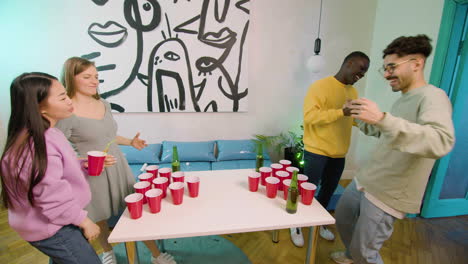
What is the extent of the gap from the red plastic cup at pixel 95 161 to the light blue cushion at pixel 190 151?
1.46 m

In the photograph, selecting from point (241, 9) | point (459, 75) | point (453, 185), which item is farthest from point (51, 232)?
point (453, 185)

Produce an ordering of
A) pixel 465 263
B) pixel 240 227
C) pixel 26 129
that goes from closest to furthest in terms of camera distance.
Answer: pixel 26 129 → pixel 240 227 → pixel 465 263

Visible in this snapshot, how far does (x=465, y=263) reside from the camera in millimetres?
1704

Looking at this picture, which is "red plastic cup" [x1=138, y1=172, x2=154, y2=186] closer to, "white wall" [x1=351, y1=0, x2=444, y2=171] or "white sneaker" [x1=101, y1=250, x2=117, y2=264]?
"white sneaker" [x1=101, y1=250, x2=117, y2=264]

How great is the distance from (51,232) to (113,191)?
1.38ft

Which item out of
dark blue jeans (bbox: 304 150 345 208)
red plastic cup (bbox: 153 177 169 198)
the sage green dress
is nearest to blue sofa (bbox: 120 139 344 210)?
dark blue jeans (bbox: 304 150 345 208)

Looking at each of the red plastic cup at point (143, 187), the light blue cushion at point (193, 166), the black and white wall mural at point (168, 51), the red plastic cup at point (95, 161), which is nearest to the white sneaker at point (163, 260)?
the red plastic cup at point (143, 187)

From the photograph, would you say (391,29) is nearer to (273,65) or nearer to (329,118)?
(273,65)

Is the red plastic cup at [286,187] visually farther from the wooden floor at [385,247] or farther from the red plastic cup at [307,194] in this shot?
the wooden floor at [385,247]

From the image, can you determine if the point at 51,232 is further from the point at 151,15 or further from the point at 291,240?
the point at 151,15

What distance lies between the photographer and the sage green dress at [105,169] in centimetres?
116

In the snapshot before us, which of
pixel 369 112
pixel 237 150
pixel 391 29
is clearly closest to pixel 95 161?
pixel 369 112

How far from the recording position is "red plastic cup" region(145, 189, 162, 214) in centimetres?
102

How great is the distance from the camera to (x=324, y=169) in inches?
67.4
